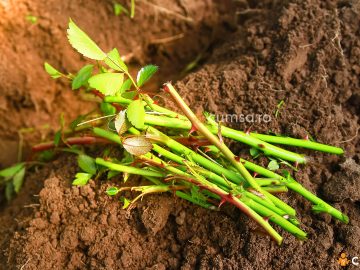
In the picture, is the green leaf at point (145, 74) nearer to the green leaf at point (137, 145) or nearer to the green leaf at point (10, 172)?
the green leaf at point (137, 145)

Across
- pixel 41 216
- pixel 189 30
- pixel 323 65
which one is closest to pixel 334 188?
pixel 323 65

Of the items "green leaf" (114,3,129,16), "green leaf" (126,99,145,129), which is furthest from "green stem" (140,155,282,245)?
"green leaf" (114,3,129,16)

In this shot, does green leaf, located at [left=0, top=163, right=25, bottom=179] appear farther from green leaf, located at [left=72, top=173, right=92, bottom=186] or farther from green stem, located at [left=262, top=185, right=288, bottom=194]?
green stem, located at [left=262, top=185, right=288, bottom=194]

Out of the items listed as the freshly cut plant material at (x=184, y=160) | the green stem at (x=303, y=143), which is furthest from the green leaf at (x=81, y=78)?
the green stem at (x=303, y=143)

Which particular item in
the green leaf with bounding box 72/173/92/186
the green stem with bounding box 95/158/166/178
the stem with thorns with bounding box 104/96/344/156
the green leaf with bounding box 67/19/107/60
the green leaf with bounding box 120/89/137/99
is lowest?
the green leaf with bounding box 72/173/92/186

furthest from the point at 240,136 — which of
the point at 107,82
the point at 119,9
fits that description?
the point at 119,9

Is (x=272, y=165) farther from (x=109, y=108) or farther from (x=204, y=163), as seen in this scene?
(x=109, y=108)

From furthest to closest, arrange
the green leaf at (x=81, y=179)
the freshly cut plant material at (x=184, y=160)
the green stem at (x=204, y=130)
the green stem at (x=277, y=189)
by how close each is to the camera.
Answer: the green leaf at (x=81, y=179) < the green stem at (x=277, y=189) < the freshly cut plant material at (x=184, y=160) < the green stem at (x=204, y=130)
